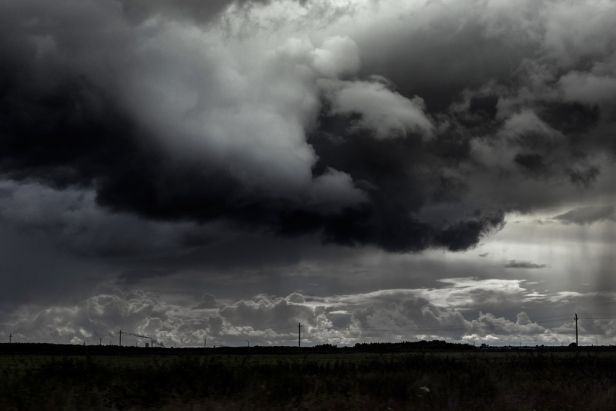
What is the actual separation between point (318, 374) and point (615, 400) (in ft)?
35.5

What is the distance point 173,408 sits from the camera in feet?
60.0

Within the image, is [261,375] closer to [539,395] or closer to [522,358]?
[539,395]

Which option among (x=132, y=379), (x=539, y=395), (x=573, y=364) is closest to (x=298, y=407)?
(x=132, y=379)

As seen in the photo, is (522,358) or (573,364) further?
(522,358)

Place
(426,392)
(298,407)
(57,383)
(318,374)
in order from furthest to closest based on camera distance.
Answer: (318,374)
(426,392)
(57,383)
(298,407)

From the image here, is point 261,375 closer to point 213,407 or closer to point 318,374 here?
point 318,374

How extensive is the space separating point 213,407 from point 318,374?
32.6ft

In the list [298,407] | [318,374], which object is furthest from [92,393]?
[318,374]

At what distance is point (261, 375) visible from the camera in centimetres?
2508

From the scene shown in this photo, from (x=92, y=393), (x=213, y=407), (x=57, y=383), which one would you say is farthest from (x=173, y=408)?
(x=57, y=383)

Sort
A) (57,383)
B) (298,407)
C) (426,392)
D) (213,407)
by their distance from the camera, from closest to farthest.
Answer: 1. (213,407)
2. (298,407)
3. (57,383)
4. (426,392)

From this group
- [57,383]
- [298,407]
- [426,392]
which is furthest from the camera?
[426,392]

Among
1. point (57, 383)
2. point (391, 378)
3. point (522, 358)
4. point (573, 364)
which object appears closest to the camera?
point (57, 383)

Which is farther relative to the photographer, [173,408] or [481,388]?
[481,388]
